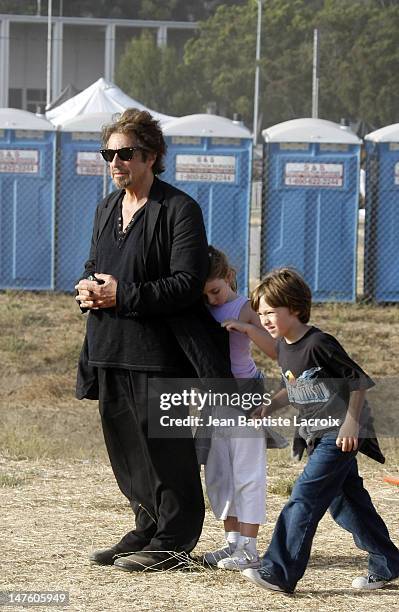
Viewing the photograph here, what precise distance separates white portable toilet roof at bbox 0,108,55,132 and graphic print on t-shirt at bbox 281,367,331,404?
9731mm

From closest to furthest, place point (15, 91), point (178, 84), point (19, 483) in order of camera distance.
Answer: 1. point (19, 483)
2. point (178, 84)
3. point (15, 91)

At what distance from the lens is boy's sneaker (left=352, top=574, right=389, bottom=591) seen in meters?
5.12

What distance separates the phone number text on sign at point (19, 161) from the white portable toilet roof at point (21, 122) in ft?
0.82

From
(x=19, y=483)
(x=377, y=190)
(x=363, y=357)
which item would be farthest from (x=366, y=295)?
(x=19, y=483)

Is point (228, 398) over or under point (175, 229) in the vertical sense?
under

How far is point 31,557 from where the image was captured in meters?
5.56

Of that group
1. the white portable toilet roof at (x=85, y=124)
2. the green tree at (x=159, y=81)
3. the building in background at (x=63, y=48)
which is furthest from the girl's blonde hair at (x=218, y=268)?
the building in background at (x=63, y=48)

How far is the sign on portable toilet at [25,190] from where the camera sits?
14.3 m

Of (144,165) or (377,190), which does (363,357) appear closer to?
(377,190)

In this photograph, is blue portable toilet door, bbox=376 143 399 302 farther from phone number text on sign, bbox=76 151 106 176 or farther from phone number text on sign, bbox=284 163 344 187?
phone number text on sign, bbox=76 151 106 176

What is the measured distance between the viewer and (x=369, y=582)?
5141 millimetres

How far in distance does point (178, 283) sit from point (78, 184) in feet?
31.4

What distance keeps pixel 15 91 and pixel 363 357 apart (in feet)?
215

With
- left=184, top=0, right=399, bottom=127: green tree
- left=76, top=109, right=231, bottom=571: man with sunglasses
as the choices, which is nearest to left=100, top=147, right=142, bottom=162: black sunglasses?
left=76, top=109, right=231, bottom=571: man with sunglasses
